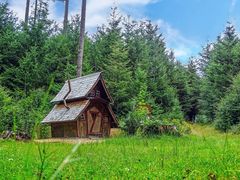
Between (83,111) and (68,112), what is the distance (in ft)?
4.34

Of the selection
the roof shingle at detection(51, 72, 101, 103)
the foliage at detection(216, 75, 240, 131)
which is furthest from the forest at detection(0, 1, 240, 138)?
the roof shingle at detection(51, 72, 101, 103)

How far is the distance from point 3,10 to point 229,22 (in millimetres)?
25754

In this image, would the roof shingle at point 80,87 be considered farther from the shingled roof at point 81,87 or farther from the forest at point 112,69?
the forest at point 112,69

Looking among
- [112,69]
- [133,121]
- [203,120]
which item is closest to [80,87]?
[133,121]

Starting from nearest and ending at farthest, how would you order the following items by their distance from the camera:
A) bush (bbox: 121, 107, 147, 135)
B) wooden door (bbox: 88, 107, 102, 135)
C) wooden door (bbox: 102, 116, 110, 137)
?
bush (bbox: 121, 107, 147, 135) → wooden door (bbox: 88, 107, 102, 135) → wooden door (bbox: 102, 116, 110, 137)

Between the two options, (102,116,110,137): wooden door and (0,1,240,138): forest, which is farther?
(0,1,240,138): forest

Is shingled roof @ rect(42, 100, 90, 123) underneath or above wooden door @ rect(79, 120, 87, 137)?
above

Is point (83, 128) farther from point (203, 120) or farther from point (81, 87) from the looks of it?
point (203, 120)

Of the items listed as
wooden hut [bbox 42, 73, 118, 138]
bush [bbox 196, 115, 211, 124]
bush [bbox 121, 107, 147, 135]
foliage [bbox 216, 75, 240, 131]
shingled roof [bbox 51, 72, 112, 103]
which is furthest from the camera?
bush [bbox 196, 115, 211, 124]

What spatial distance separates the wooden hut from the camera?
25.3 metres

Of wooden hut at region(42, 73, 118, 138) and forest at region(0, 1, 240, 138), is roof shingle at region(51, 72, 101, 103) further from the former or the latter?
forest at region(0, 1, 240, 138)

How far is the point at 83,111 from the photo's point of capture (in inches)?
977

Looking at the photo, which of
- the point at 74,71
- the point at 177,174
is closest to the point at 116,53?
the point at 74,71

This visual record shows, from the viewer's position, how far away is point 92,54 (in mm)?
41250
